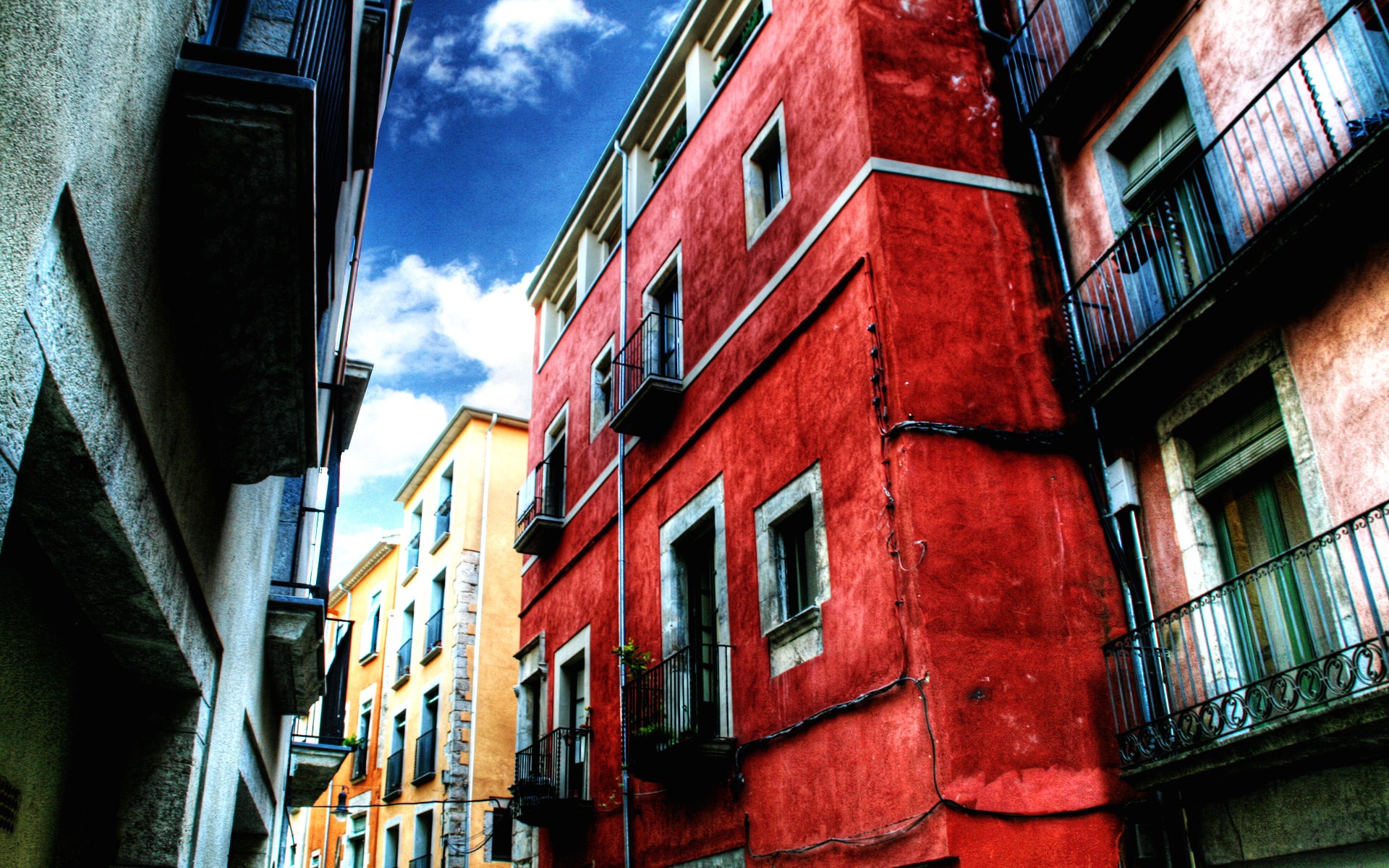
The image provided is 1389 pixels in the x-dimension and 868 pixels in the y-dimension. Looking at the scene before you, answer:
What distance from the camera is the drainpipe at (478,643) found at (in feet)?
71.6

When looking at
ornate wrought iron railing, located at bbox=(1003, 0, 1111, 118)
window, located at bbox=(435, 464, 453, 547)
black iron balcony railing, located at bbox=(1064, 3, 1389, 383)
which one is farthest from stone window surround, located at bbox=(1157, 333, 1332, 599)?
window, located at bbox=(435, 464, 453, 547)

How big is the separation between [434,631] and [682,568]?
576 inches

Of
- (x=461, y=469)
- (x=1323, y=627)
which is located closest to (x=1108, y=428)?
(x=1323, y=627)

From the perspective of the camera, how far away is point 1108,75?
31.1 feet

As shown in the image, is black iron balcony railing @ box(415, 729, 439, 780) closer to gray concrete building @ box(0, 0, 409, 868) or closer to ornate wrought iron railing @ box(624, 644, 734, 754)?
ornate wrought iron railing @ box(624, 644, 734, 754)

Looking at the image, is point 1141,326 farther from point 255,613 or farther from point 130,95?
point 130,95

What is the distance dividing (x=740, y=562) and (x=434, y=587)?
1725 centimetres

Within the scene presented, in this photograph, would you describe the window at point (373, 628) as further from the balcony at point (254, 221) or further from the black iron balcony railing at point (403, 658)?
the balcony at point (254, 221)

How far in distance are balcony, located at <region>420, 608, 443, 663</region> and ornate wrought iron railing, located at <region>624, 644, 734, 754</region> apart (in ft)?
46.9

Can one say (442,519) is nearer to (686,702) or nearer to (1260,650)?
(686,702)

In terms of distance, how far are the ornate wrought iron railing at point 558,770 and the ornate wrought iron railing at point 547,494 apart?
140 inches

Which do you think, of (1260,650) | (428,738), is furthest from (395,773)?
(1260,650)

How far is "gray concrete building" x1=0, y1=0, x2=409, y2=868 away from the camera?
255 cm

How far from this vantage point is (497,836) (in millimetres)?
20391
